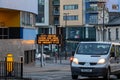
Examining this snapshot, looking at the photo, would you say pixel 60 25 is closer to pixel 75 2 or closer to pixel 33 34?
pixel 75 2

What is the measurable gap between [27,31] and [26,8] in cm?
290

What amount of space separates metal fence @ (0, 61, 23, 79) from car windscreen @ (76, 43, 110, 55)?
3326 mm

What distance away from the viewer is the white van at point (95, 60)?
22953 mm

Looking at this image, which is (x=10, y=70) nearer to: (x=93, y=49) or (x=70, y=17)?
(x=93, y=49)

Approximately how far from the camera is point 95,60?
76.0ft

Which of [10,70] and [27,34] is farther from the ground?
[27,34]

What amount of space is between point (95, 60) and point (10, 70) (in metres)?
4.48

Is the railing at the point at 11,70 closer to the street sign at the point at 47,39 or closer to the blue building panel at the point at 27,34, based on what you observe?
the blue building panel at the point at 27,34

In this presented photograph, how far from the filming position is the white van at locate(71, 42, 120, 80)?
22953 mm

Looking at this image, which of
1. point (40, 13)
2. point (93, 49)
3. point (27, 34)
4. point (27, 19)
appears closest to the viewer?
point (93, 49)

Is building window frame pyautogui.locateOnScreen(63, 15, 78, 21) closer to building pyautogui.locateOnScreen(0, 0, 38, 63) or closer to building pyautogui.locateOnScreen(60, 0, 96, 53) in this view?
building pyautogui.locateOnScreen(60, 0, 96, 53)

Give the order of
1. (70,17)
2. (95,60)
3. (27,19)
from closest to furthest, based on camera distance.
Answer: (95,60) < (27,19) < (70,17)

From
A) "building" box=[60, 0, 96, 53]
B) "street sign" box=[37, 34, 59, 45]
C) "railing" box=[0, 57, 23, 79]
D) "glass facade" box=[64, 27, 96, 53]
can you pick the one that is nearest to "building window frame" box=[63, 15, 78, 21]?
"building" box=[60, 0, 96, 53]

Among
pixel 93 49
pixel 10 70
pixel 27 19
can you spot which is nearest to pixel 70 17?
pixel 27 19
